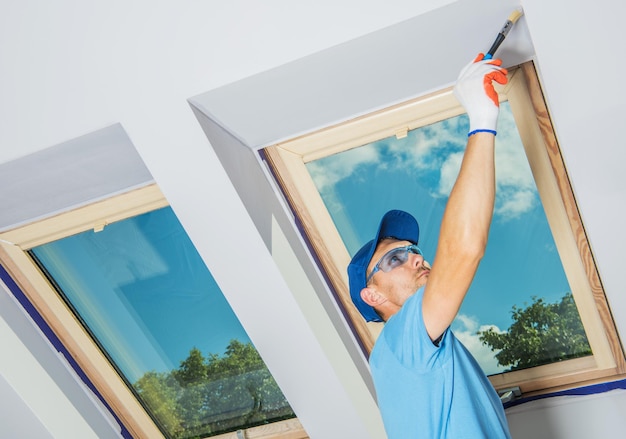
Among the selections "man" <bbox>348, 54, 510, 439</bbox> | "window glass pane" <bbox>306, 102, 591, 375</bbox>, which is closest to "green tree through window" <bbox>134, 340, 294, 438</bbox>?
"window glass pane" <bbox>306, 102, 591, 375</bbox>

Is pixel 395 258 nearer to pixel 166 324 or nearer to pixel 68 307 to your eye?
pixel 166 324

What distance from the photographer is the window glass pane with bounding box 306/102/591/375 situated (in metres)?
2.11

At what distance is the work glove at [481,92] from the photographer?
1.42 meters

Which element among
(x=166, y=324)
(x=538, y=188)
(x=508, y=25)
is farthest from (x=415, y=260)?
(x=166, y=324)

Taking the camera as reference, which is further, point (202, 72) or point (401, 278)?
point (401, 278)

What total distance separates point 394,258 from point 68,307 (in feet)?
4.22

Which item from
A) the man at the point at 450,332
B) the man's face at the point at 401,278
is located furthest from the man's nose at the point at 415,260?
the man at the point at 450,332

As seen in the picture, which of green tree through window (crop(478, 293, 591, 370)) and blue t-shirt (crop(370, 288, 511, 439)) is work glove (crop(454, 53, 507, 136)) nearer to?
blue t-shirt (crop(370, 288, 511, 439))

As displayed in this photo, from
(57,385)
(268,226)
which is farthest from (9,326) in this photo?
(268,226)

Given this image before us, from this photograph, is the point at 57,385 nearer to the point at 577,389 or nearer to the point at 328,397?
the point at 328,397

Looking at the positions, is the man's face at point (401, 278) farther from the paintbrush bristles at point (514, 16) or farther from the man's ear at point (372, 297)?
the paintbrush bristles at point (514, 16)

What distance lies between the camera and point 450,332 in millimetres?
1540

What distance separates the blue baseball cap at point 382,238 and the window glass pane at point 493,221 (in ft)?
0.76

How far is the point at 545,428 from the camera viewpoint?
2.39m
